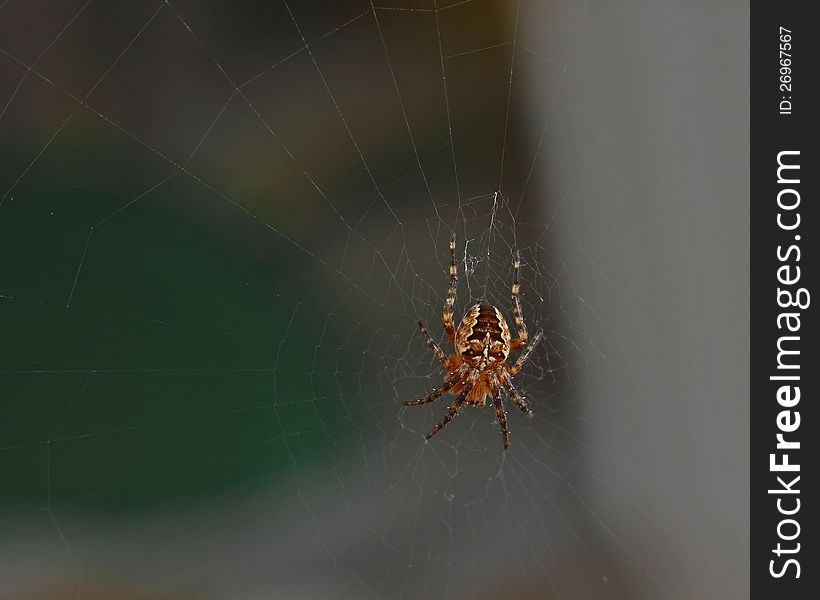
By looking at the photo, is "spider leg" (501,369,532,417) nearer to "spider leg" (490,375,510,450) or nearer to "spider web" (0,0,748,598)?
"spider leg" (490,375,510,450)

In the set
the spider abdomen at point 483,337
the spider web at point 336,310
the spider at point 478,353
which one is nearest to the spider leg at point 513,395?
the spider at point 478,353

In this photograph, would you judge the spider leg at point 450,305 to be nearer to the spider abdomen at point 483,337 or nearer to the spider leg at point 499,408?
the spider abdomen at point 483,337

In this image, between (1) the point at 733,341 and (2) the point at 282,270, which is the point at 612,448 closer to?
(1) the point at 733,341

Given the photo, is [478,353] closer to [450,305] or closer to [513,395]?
[450,305]

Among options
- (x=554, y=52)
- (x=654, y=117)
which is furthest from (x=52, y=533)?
(x=654, y=117)

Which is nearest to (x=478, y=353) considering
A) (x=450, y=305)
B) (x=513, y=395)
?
(x=450, y=305)
